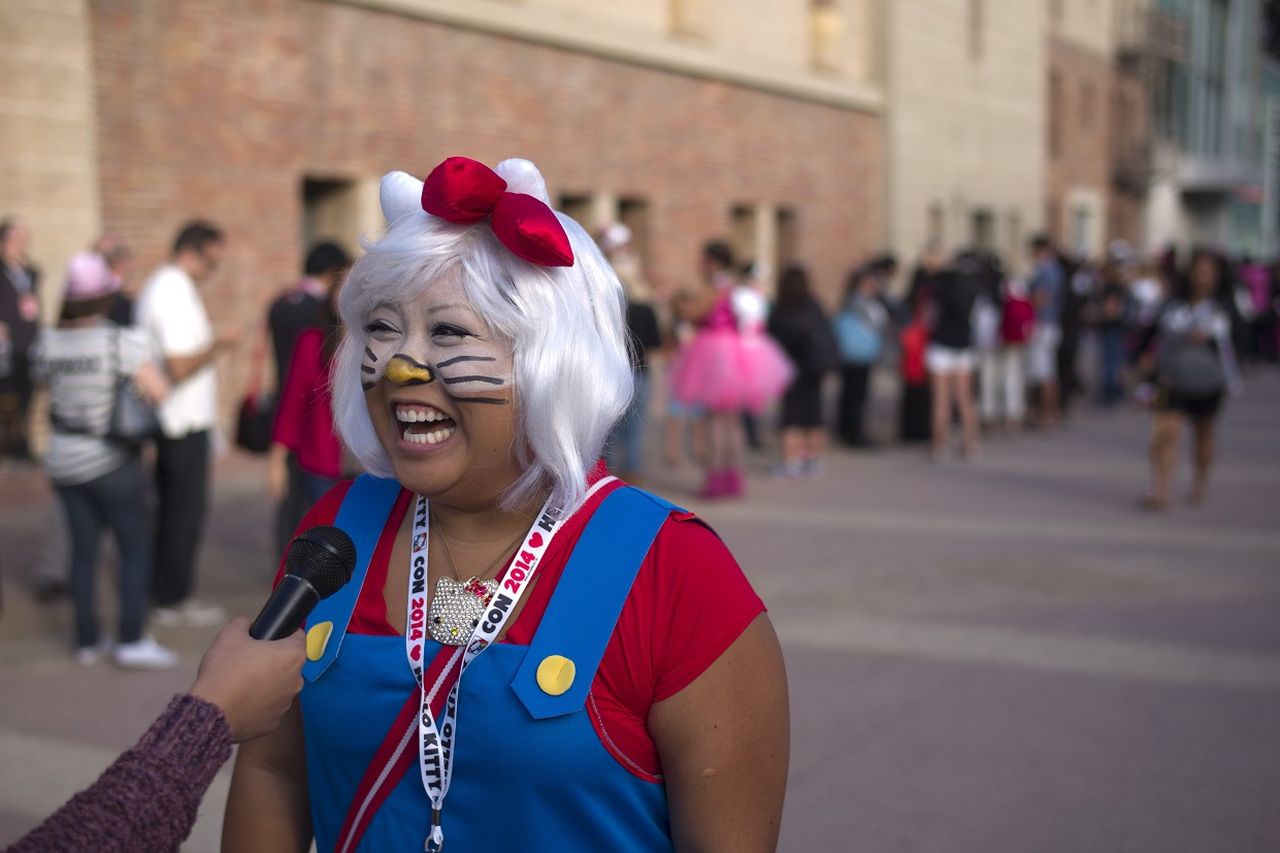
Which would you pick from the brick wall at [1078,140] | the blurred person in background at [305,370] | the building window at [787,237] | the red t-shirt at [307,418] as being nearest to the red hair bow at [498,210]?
the blurred person in background at [305,370]

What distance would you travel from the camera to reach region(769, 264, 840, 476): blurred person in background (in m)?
12.6

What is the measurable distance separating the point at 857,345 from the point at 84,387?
9422mm

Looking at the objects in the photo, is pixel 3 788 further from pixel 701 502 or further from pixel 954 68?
pixel 954 68

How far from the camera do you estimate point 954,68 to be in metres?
28.1

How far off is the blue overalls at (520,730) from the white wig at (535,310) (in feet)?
0.39

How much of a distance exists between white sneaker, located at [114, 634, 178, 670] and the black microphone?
4545mm

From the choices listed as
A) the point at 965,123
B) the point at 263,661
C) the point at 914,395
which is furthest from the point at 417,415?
the point at 965,123

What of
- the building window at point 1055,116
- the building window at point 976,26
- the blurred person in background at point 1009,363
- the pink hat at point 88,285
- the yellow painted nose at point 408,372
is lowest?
the blurred person in background at point 1009,363

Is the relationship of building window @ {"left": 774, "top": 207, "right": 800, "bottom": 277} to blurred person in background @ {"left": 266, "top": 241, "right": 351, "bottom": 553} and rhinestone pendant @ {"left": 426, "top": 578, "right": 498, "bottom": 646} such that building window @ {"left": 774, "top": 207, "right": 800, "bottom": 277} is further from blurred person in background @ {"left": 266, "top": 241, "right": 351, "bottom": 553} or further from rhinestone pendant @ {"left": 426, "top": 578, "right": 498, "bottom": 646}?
rhinestone pendant @ {"left": 426, "top": 578, "right": 498, "bottom": 646}

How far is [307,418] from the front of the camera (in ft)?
22.6

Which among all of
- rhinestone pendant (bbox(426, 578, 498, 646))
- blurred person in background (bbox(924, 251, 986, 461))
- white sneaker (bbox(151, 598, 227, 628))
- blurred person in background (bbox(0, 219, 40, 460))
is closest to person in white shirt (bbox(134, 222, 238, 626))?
white sneaker (bbox(151, 598, 227, 628))

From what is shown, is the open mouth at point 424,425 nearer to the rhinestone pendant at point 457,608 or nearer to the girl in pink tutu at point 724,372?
the rhinestone pendant at point 457,608

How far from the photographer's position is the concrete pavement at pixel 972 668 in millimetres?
4559

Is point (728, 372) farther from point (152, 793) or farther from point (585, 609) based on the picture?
point (152, 793)
